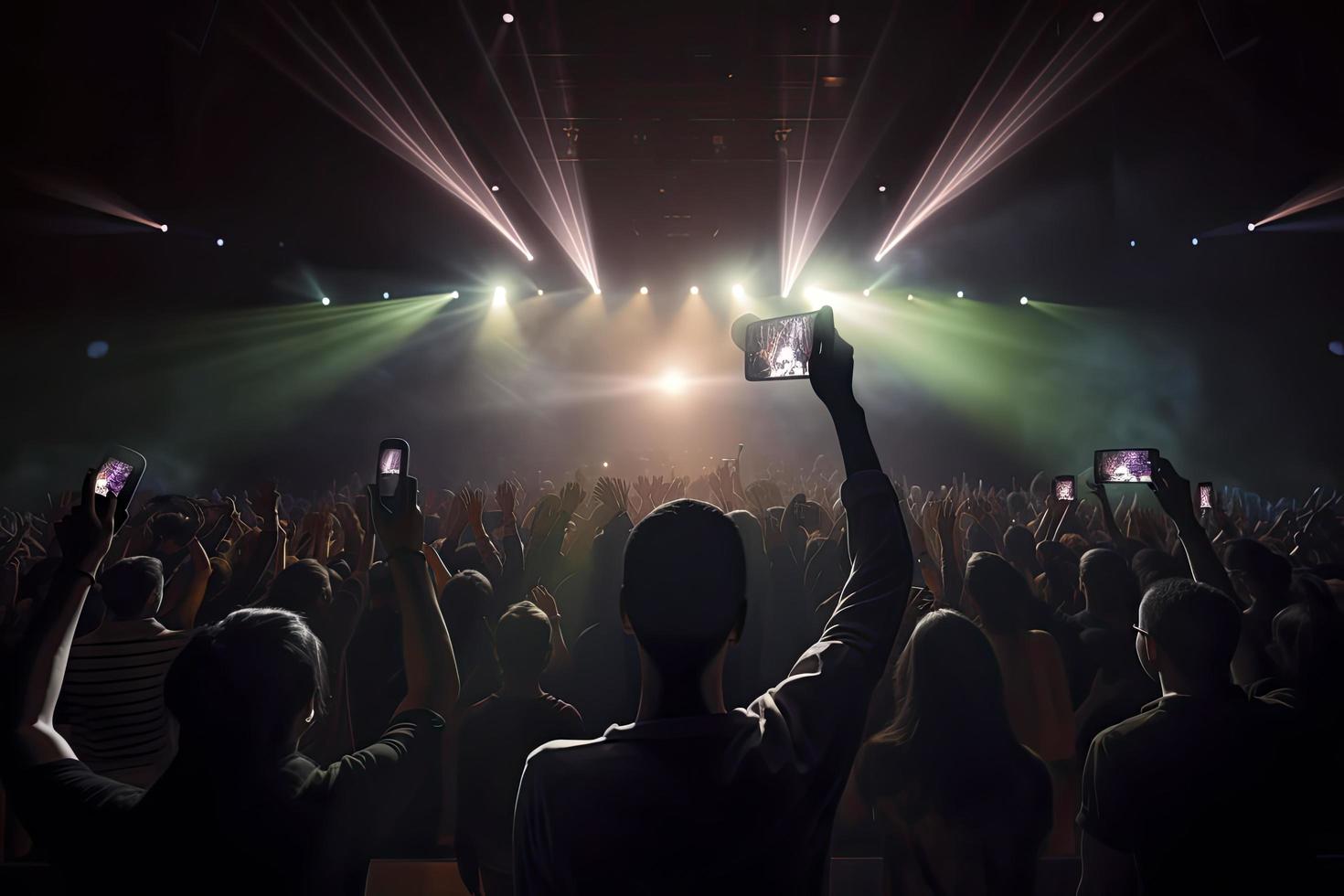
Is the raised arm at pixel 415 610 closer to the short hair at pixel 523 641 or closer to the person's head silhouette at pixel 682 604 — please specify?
the short hair at pixel 523 641

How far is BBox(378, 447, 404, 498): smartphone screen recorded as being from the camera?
6.26 ft

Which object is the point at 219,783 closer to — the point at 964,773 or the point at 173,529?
Result: the point at 964,773

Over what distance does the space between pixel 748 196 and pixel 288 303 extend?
24.9 ft

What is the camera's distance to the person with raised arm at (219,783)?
3.54 ft

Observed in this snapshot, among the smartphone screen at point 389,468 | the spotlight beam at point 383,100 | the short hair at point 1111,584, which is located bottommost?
the short hair at point 1111,584

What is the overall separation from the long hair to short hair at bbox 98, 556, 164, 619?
2.27 meters

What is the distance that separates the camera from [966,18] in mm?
6191

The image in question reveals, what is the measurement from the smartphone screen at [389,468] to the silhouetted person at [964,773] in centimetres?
140

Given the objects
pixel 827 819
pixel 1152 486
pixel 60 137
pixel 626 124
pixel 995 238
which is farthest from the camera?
pixel 995 238

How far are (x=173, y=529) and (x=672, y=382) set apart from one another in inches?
475

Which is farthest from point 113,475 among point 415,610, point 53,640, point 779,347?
point 779,347

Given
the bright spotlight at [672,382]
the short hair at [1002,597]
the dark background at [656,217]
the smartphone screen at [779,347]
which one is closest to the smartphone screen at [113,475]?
the smartphone screen at [779,347]

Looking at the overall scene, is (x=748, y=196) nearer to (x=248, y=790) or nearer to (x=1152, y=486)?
(x=1152, y=486)

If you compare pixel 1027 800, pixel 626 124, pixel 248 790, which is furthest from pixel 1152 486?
→ pixel 626 124
